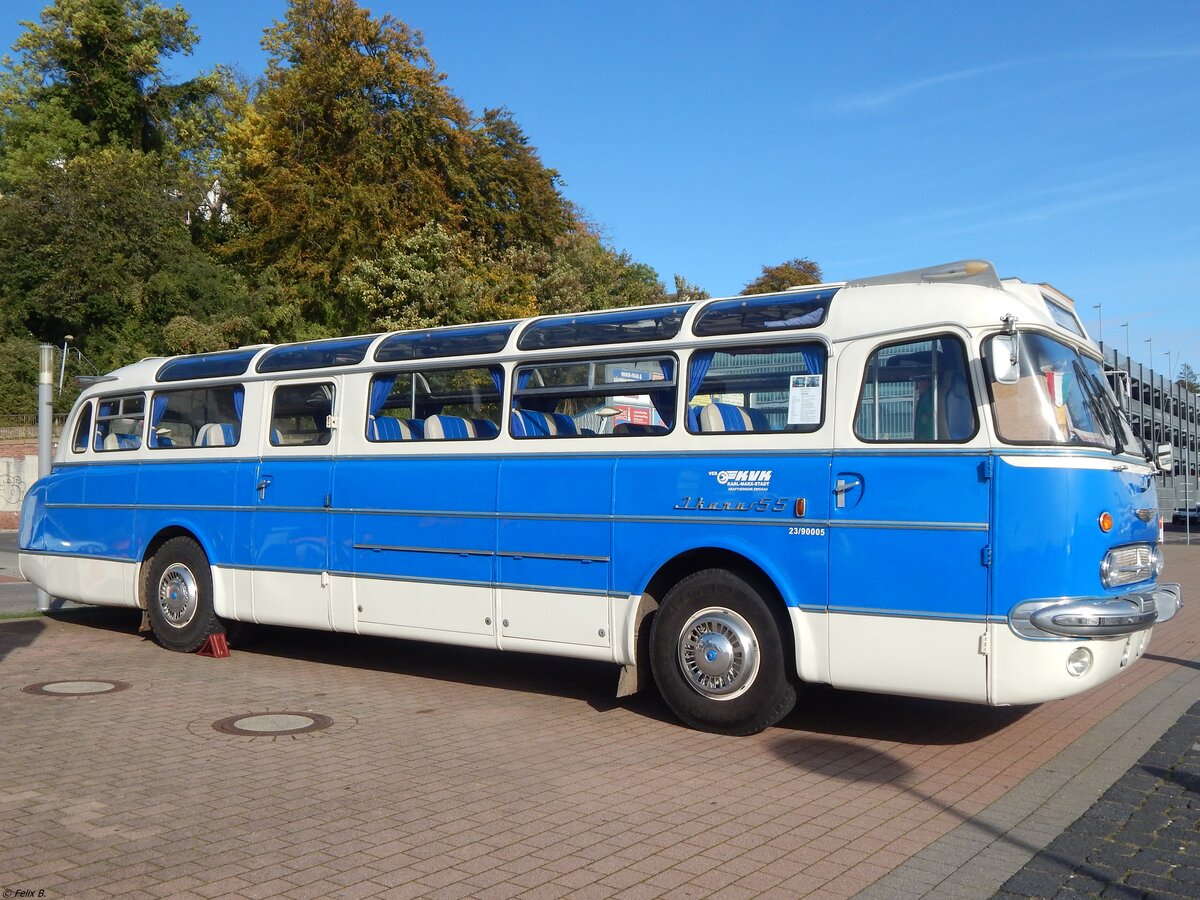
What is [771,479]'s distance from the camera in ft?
25.8

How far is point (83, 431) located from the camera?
1289cm

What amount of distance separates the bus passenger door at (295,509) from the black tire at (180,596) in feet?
2.58

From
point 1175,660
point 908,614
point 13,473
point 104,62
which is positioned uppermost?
point 104,62

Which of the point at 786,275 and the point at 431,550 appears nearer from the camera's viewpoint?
the point at 431,550

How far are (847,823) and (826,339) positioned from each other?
327cm

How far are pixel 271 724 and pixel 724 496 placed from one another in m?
3.61

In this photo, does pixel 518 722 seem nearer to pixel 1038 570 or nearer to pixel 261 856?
pixel 261 856

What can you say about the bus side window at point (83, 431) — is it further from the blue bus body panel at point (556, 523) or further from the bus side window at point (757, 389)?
the bus side window at point (757, 389)

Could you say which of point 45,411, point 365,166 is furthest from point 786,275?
point 45,411

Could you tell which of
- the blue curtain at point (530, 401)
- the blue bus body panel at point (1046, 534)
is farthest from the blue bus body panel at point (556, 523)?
the blue bus body panel at point (1046, 534)

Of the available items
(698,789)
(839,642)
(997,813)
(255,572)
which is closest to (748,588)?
(839,642)

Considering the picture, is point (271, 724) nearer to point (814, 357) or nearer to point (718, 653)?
point (718, 653)

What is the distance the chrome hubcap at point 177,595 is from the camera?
450 inches

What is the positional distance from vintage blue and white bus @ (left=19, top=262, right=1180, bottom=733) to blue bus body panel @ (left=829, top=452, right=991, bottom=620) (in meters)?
0.02
